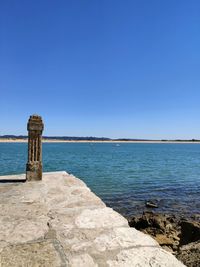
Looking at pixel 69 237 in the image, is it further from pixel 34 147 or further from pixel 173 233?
pixel 173 233

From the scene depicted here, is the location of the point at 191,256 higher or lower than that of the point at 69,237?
lower

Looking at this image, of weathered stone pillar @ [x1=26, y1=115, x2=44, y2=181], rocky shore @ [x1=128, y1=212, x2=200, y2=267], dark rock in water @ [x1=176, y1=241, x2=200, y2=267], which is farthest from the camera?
weathered stone pillar @ [x1=26, y1=115, x2=44, y2=181]

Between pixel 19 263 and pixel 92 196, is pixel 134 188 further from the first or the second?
pixel 19 263

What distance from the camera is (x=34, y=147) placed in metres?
8.11

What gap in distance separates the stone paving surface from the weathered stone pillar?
215cm

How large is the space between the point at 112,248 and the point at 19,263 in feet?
3.56

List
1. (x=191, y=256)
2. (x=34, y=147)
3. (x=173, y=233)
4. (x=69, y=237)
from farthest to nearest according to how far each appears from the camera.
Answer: (x=173, y=233), (x=34, y=147), (x=191, y=256), (x=69, y=237)

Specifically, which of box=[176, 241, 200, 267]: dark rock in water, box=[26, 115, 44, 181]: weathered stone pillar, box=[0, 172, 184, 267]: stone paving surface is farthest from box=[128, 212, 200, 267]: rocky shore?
box=[26, 115, 44, 181]: weathered stone pillar

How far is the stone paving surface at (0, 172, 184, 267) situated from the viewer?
3170 millimetres

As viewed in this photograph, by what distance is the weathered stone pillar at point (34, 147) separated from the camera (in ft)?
26.5

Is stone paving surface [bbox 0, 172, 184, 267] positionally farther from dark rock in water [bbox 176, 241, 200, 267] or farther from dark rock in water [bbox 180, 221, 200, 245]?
dark rock in water [bbox 180, 221, 200, 245]

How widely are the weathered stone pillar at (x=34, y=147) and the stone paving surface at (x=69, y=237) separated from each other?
2151 millimetres

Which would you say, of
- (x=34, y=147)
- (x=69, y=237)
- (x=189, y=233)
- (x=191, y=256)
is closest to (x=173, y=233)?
(x=189, y=233)

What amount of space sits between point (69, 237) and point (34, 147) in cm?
466
